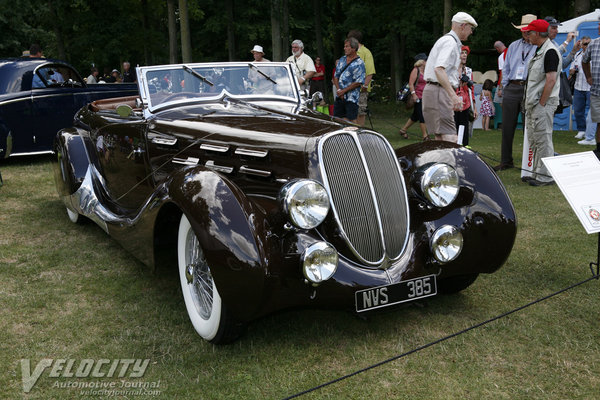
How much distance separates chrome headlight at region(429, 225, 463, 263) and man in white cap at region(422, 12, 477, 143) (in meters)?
2.95

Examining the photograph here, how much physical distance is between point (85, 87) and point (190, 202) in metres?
7.58

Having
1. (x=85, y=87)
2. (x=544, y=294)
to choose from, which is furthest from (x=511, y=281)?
(x=85, y=87)

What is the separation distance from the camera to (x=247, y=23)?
25656 mm

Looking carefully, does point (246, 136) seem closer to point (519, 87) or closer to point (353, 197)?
point (353, 197)

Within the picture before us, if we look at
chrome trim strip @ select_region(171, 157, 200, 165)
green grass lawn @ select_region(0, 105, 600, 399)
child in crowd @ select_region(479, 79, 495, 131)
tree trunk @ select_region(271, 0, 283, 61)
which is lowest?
green grass lawn @ select_region(0, 105, 600, 399)

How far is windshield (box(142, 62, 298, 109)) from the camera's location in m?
4.70

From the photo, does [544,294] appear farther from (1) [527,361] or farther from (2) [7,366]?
(2) [7,366]

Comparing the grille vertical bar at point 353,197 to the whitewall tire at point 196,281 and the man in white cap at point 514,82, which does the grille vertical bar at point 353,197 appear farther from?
the man in white cap at point 514,82

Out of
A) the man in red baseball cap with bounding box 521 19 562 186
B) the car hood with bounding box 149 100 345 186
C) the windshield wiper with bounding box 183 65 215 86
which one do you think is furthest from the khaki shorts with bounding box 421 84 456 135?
the windshield wiper with bounding box 183 65 215 86

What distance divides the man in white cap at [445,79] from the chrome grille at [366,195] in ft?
9.38

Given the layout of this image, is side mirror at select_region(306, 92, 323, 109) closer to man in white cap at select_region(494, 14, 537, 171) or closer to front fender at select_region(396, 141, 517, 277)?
front fender at select_region(396, 141, 517, 277)

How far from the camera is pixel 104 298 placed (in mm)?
3980

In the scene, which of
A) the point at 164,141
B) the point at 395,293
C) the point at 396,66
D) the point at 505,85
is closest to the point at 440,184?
the point at 395,293

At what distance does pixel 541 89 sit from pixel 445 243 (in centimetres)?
437
